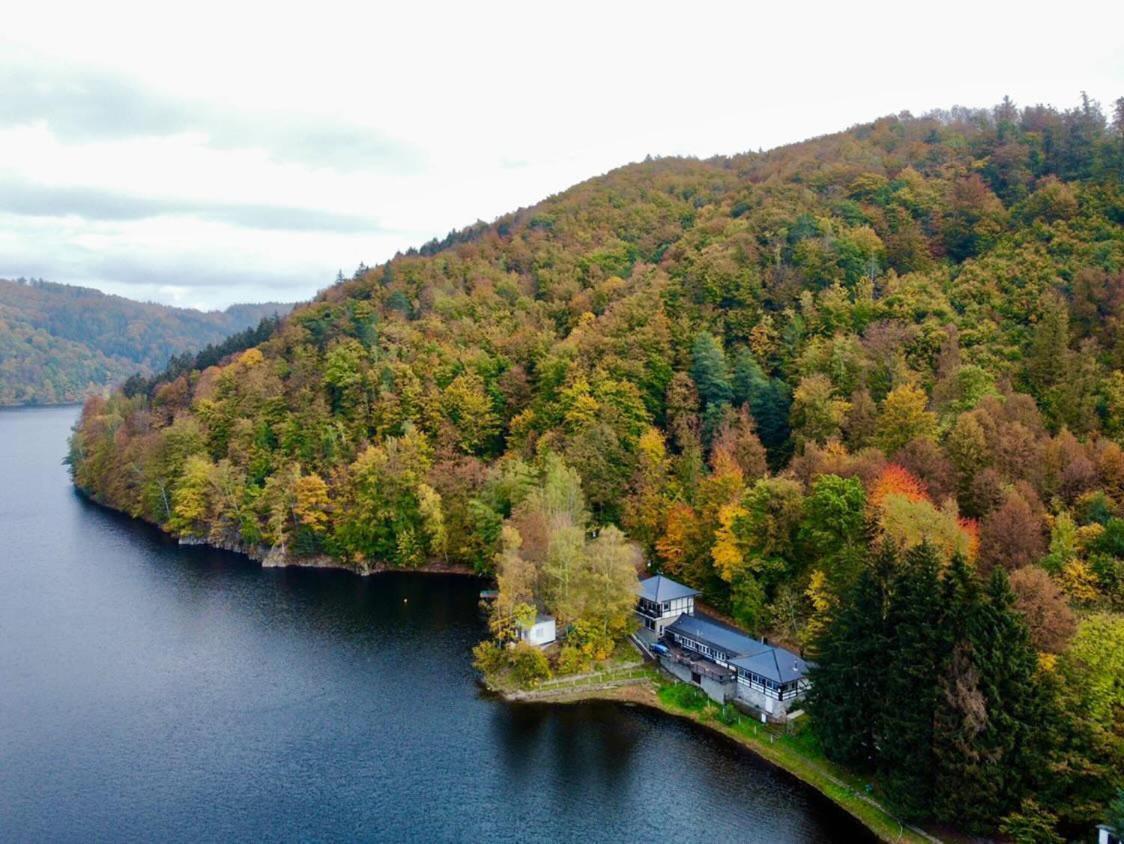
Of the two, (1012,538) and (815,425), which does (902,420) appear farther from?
(1012,538)

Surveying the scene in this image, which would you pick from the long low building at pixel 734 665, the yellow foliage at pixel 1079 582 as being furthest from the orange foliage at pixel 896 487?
the long low building at pixel 734 665

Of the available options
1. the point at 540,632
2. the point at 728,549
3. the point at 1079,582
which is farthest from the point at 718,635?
the point at 1079,582

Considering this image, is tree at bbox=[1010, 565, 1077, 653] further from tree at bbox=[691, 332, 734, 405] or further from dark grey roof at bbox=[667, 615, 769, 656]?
tree at bbox=[691, 332, 734, 405]

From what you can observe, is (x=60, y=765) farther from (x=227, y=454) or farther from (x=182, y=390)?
(x=182, y=390)

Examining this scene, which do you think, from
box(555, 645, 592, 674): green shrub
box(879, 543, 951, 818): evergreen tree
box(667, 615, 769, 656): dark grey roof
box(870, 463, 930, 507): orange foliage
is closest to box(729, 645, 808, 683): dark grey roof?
box(667, 615, 769, 656): dark grey roof

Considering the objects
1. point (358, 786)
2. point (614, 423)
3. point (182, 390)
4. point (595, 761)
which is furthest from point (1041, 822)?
point (182, 390)

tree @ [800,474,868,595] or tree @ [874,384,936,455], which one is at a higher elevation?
tree @ [874,384,936,455]
